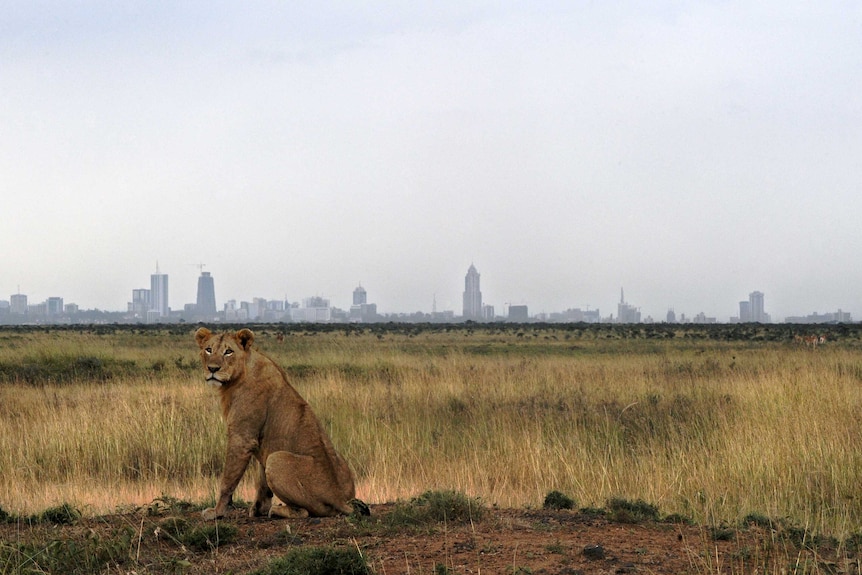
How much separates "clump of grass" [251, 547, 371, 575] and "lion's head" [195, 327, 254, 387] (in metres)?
2.02

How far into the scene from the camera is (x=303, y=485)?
6645mm

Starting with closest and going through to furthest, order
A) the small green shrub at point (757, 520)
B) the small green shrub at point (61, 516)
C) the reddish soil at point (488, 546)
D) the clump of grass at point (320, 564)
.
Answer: the clump of grass at point (320, 564) < the reddish soil at point (488, 546) < the small green shrub at point (757, 520) < the small green shrub at point (61, 516)

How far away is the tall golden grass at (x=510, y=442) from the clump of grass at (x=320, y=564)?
2.98 meters

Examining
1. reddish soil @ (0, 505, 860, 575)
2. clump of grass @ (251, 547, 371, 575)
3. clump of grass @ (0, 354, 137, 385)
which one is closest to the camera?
clump of grass @ (251, 547, 371, 575)

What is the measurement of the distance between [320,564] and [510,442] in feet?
21.4

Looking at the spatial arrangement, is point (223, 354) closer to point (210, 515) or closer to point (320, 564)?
point (210, 515)

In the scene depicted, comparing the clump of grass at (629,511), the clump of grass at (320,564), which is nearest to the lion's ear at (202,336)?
the clump of grass at (320,564)

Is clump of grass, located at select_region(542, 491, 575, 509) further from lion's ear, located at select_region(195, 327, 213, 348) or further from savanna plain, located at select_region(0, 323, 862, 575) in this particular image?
lion's ear, located at select_region(195, 327, 213, 348)

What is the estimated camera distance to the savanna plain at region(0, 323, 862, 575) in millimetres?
5684

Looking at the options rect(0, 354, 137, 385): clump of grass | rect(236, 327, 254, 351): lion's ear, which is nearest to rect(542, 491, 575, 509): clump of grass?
rect(236, 327, 254, 351): lion's ear

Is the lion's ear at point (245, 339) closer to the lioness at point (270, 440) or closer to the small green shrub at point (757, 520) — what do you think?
the lioness at point (270, 440)

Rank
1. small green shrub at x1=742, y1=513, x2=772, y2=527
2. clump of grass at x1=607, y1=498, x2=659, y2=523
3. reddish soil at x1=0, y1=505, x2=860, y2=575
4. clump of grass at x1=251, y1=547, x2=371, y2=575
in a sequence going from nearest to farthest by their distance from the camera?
clump of grass at x1=251, y1=547, x2=371, y2=575 < reddish soil at x1=0, y1=505, x2=860, y2=575 < clump of grass at x1=607, y1=498, x2=659, y2=523 < small green shrub at x1=742, y1=513, x2=772, y2=527

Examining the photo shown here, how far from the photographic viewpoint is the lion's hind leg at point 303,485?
6.58 meters

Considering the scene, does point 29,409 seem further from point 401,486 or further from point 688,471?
point 688,471
